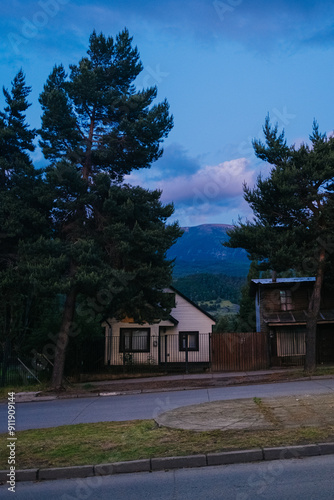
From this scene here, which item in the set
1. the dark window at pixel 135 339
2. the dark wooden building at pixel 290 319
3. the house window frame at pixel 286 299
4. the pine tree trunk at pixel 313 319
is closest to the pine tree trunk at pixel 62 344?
the dark window at pixel 135 339

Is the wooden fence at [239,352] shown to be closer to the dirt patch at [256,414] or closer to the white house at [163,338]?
the white house at [163,338]

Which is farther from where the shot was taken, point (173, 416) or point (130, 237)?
point (130, 237)

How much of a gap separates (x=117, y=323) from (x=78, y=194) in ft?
40.0

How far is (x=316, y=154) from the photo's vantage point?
20.0 meters

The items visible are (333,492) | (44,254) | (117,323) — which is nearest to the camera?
(333,492)

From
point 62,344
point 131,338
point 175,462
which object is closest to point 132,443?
point 175,462

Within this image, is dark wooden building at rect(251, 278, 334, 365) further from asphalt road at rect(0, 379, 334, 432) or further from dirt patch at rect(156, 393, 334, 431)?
dirt patch at rect(156, 393, 334, 431)

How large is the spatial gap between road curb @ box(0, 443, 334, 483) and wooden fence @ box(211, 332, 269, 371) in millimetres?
17716

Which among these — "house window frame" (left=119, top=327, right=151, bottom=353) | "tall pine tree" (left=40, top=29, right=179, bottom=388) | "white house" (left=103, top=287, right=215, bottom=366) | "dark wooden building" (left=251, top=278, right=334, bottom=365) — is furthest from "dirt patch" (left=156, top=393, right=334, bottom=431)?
"house window frame" (left=119, top=327, right=151, bottom=353)

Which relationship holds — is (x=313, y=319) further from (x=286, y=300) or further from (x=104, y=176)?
(x=104, y=176)

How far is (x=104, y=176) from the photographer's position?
747 inches

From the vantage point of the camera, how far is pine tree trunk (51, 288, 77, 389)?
18.8 metres

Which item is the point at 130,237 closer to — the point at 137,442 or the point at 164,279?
the point at 164,279

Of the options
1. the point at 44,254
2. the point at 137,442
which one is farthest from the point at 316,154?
the point at 137,442
